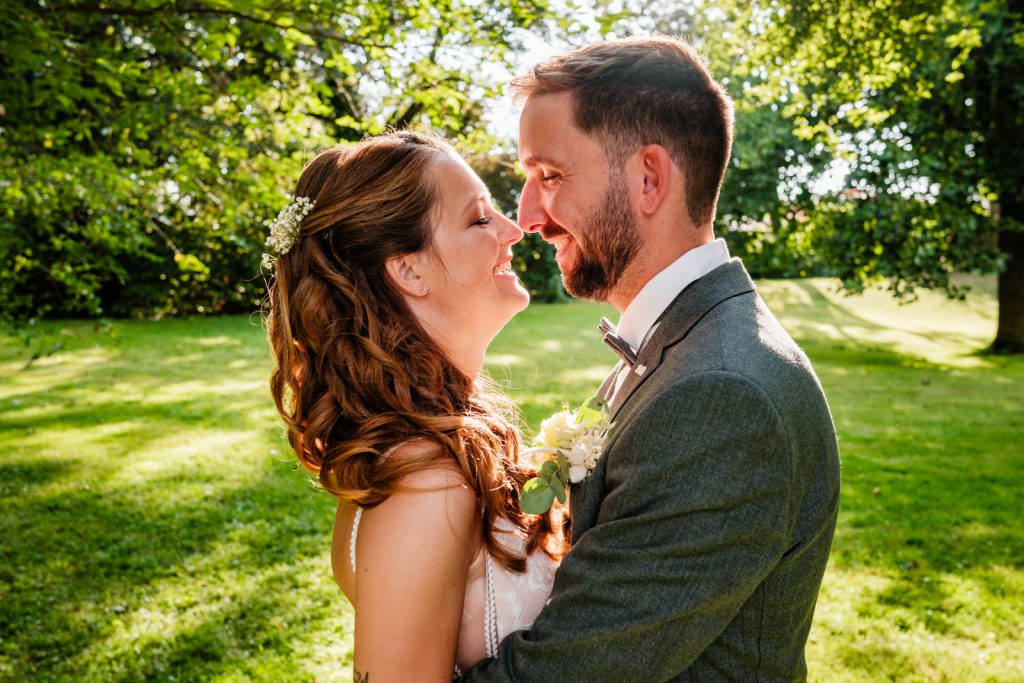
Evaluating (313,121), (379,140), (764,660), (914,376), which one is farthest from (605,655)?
(914,376)

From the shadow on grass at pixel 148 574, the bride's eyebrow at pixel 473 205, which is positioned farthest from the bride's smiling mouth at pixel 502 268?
the shadow on grass at pixel 148 574

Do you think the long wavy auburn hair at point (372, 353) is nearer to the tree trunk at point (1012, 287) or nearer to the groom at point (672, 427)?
the groom at point (672, 427)

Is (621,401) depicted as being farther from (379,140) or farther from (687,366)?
(379,140)

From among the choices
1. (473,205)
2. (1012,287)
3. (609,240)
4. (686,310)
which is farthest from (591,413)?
(1012,287)

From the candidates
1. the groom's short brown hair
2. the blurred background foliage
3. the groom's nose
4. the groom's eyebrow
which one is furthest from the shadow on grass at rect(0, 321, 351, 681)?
the groom's short brown hair

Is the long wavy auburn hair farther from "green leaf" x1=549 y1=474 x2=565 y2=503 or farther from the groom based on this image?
the groom

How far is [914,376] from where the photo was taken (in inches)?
569

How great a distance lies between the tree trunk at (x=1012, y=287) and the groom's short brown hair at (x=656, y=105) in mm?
14983

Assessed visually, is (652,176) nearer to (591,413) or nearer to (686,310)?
(686,310)

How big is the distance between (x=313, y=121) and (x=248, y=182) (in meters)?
1.54

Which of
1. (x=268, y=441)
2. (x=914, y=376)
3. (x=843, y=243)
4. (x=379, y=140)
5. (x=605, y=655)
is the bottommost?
(x=914, y=376)

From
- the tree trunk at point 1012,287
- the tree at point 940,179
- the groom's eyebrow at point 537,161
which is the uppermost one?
the groom's eyebrow at point 537,161

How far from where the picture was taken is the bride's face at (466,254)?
257 cm

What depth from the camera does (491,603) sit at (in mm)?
2158
